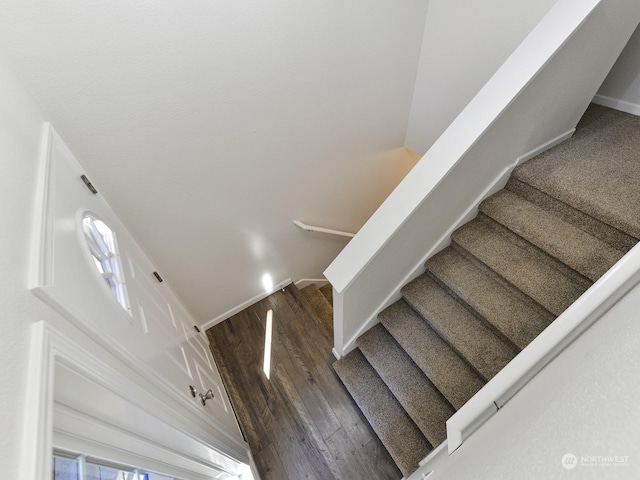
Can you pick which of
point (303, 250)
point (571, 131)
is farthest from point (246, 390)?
point (571, 131)

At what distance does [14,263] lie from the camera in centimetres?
61

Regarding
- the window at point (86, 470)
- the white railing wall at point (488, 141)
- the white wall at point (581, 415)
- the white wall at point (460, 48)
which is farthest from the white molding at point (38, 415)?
the white wall at point (460, 48)

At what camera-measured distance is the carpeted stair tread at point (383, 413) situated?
1.63 m

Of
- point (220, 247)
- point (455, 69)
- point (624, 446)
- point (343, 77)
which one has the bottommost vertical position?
point (624, 446)

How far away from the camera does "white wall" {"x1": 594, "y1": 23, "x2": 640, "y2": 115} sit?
1.93m

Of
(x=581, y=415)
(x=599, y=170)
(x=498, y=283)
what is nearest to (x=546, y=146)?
(x=599, y=170)

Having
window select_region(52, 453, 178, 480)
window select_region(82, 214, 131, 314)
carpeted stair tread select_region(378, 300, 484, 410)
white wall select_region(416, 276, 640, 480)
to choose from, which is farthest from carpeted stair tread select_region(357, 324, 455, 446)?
window select_region(82, 214, 131, 314)

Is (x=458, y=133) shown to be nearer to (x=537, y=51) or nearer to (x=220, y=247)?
(x=537, y=51)

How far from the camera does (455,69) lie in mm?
2268

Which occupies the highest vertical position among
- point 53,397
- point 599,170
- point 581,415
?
point 53,397

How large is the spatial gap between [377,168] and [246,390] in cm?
244

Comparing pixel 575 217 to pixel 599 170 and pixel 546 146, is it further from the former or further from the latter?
pixel 546 146

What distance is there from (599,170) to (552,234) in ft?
1.71

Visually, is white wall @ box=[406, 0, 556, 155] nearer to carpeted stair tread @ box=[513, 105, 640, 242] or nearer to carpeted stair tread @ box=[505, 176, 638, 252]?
carpeted stair tread @ box=[513, 105, 640, 242]
